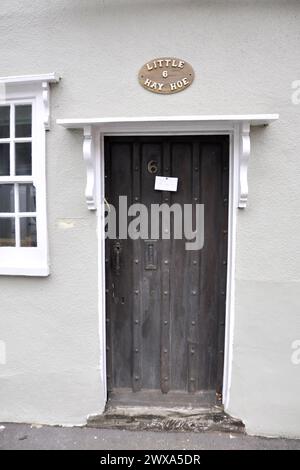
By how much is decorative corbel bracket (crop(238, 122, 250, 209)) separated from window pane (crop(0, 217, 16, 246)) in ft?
6.44

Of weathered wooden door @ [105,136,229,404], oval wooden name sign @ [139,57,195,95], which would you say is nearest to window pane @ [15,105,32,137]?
weathered wooden door @ [105,136,229,404]

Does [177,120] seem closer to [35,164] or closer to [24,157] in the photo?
[35,164]

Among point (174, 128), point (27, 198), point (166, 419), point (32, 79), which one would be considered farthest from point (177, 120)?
point (166, 419)

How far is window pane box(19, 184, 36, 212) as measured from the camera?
3.20 meters

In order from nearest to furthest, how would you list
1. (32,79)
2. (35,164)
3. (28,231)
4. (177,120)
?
(177,120), (32,79), (35,164), (28,231)

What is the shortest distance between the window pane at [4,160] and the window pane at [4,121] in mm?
92

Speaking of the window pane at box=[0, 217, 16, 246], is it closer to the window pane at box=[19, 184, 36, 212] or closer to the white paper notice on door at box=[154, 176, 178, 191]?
the window pane at box=[19, 184, 36, 212]

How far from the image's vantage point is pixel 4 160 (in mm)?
3207

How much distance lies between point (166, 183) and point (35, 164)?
1.12m

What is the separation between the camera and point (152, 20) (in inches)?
115

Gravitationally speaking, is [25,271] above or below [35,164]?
below
